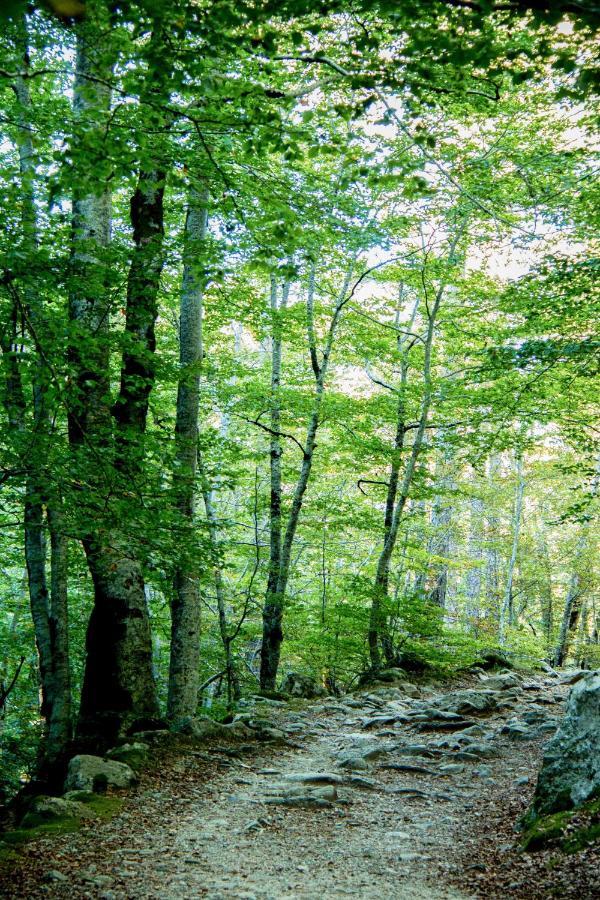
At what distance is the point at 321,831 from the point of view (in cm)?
532

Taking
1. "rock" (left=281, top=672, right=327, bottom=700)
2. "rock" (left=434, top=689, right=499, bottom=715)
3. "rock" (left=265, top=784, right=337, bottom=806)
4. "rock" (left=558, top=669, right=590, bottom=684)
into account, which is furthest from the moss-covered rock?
"rock" (left=558, top=669, right=590, bottom=684)

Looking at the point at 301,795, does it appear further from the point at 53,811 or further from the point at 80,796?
the point at 53,811

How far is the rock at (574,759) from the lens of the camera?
4484 millimetres

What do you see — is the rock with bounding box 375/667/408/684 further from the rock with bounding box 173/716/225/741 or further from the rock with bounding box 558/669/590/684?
the rock with bounding box 173/716/225/741

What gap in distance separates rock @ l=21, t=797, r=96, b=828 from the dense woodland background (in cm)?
194

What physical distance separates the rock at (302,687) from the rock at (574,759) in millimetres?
8636

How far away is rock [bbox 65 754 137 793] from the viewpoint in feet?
19.3

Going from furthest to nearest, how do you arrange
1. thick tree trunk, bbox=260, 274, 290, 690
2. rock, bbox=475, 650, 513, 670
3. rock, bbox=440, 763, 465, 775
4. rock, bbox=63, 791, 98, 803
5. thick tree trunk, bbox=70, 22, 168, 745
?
rock, bbox=475, 650, 513, 670 → thick tree trunk, bbox=260, 274, 290, 690 → rock, bbox=440, 763, 465, 775 → thick tree trunk, bbox=70, 22, 168, 745 → rock, bbox=63, 791, 98, 803

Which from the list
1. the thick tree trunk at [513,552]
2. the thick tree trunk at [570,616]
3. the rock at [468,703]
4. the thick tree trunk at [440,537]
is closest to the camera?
the rock at [468,703]

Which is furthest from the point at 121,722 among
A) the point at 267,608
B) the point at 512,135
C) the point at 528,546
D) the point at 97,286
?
the point at 528,546

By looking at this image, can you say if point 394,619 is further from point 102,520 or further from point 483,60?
point 483,60

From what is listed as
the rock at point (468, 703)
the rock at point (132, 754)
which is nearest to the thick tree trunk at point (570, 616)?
the rock at point (468, 703)

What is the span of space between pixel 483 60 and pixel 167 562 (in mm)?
4668

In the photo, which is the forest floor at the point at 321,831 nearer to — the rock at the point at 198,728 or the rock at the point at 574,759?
the rock at the point at 198,728
